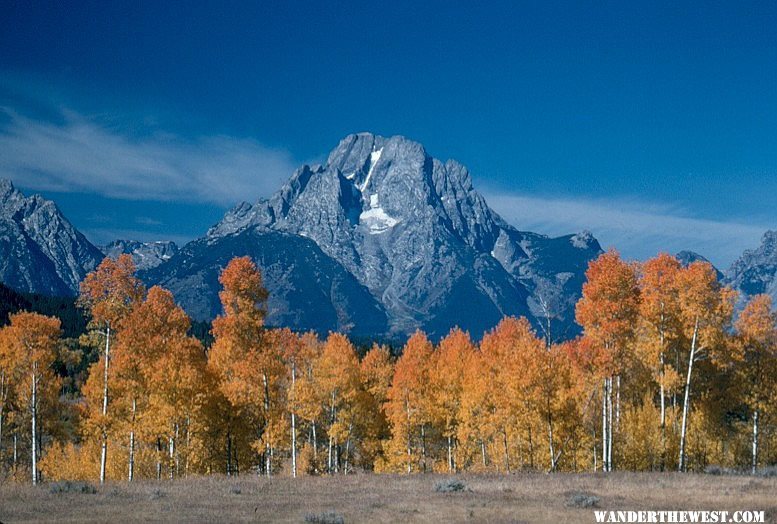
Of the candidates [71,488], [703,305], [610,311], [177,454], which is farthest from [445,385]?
[71,488]

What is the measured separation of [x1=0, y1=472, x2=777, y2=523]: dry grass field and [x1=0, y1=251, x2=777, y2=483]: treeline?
5.77 m

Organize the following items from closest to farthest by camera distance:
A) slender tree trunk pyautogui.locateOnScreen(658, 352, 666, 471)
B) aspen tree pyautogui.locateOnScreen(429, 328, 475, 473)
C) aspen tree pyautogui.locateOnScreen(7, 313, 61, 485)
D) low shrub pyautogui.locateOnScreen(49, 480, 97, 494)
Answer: low shrub pyautogui.locateOnScreen(49, 480, 97, 494) < aspen tree pyautogui.locateOnScreen(7, 313, 61, 485) < slender tree trunk pyautogui.locateOnScreen(658, 352, 666, 471) < aspen tree pyautogui.locateOnScreen(429, 328, 475, 473)

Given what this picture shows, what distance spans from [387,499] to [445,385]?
2672 centimetres

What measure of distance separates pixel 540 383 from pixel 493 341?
101 feet

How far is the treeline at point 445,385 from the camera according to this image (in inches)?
1708

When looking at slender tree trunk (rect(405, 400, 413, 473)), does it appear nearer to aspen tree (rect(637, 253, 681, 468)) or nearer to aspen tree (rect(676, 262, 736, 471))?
aspen tree (rect(637, 253, 681, 468))

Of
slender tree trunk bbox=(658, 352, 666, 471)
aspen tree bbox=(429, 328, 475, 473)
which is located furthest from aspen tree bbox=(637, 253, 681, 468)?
aspen tree bbox=(429, 328, 475, 473)

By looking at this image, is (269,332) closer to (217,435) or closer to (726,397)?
(217,435)

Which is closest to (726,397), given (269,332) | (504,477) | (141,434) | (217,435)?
(504,477)

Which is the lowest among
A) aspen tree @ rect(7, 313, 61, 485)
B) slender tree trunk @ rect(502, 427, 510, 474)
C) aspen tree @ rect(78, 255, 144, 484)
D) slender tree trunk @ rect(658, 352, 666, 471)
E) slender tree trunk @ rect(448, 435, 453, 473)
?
slender tree trunk @ rect(448, 435, 453, 473)

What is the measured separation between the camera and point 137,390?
4362 centimetres

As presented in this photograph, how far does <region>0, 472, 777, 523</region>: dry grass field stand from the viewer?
2892cm

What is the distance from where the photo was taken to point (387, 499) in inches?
1374

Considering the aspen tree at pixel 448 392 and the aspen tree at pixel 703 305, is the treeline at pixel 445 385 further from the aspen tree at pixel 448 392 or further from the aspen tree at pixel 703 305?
the aspen tree at pixel 448 392
